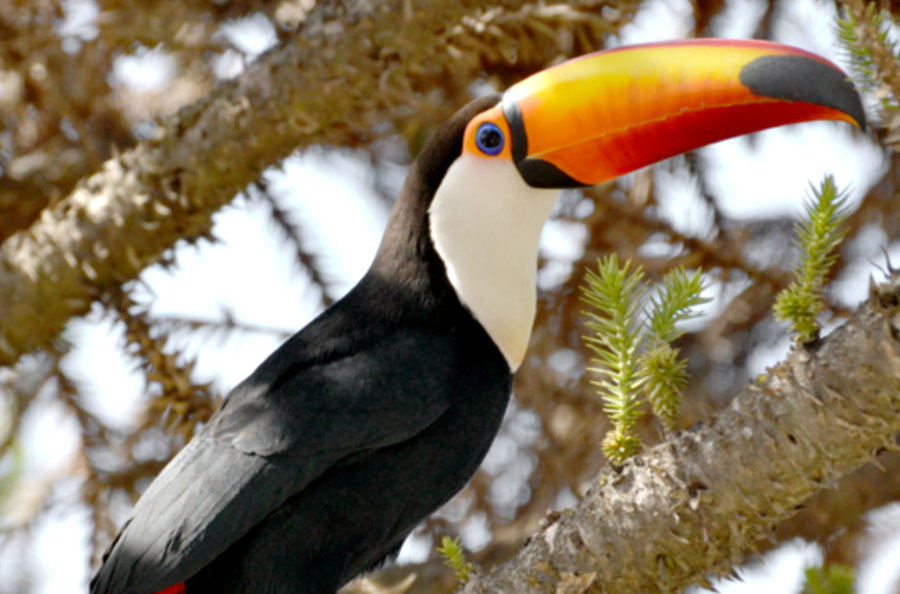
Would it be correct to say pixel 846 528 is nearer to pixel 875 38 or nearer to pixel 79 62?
pixel 875 38

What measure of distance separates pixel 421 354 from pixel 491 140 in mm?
635

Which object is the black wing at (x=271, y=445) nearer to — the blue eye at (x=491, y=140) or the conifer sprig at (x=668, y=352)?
the blue eye at (x=491, y=140)

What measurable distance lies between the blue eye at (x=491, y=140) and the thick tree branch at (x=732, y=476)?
1123 mm

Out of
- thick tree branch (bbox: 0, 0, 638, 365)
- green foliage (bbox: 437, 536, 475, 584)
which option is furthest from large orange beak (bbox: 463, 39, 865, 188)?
green foliage (bbox: 437, 536, 475, 584)

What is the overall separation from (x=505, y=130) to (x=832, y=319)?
124 centimetres

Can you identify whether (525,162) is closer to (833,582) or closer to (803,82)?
(803,82)

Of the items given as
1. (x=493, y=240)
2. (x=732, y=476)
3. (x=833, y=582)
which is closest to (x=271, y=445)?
(x=493, y=240)

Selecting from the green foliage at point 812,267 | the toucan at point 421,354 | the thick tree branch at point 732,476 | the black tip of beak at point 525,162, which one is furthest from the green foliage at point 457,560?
the black tip of beak at point 525,162

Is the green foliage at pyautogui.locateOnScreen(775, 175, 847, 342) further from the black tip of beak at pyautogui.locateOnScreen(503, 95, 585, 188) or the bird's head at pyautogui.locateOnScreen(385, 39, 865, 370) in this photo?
the black tip of beak at pyautogui.locateOnScreen(503, 95, 585, 188)

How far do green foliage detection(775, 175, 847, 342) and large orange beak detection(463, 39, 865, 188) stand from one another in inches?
23.0

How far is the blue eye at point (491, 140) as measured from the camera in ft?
10.7

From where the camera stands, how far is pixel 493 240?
10.7ft

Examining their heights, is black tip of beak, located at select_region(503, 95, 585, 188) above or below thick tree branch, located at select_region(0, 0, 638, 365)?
below

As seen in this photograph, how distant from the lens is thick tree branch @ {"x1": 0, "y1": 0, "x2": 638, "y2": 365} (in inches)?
151
